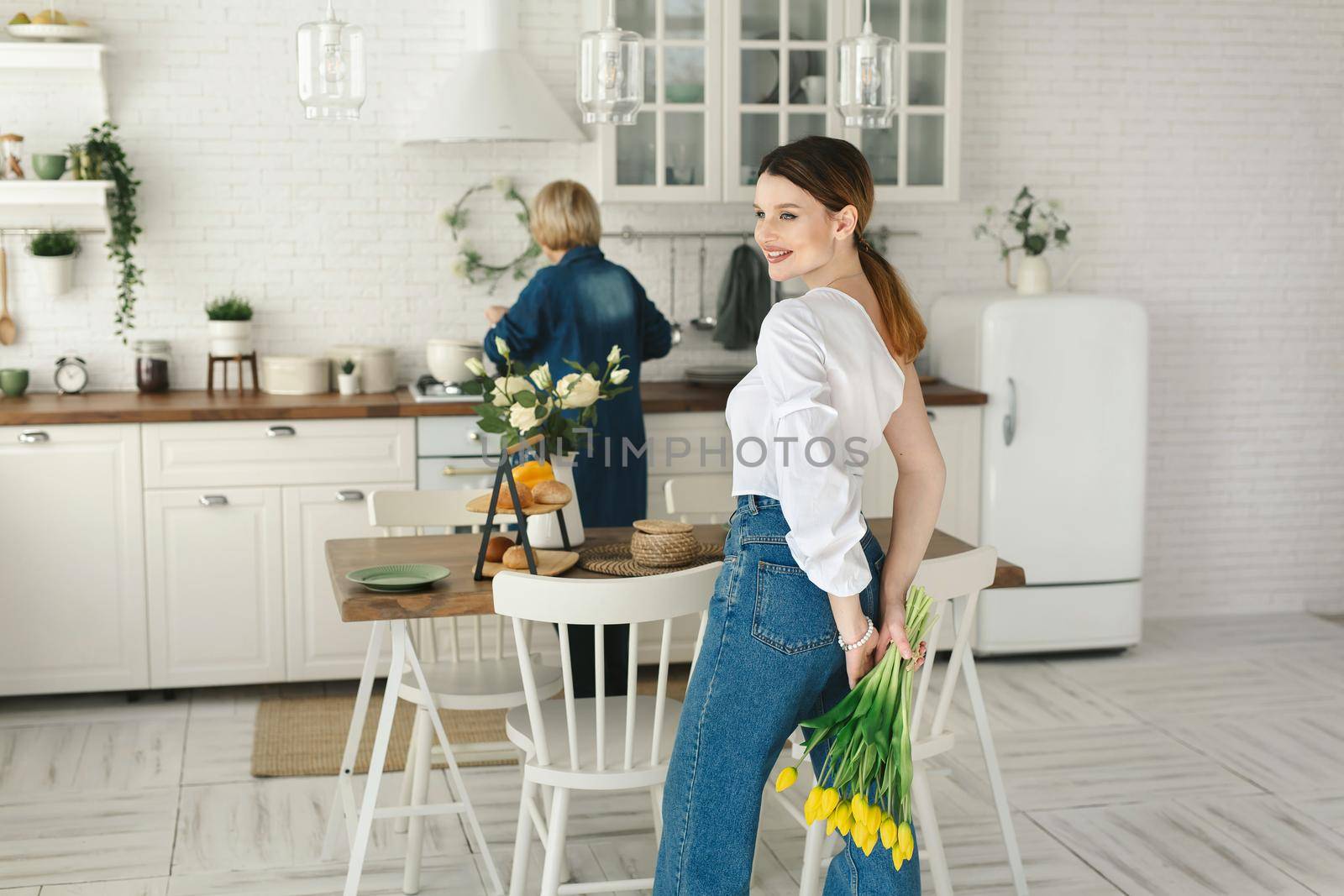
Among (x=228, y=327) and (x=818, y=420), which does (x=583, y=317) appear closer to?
(x=228, y=327)

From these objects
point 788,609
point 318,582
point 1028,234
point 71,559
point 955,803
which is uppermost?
point 1028,234

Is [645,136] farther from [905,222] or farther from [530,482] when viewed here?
[530,482]

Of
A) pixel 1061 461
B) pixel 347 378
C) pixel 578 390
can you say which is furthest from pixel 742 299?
pixel 578 390

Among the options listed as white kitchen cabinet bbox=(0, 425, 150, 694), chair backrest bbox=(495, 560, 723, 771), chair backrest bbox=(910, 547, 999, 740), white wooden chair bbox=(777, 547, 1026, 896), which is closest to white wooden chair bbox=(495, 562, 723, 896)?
chair backrest bbox=(495, 560, 723, 771)

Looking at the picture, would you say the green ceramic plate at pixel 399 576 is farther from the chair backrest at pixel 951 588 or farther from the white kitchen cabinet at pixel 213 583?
the white kitchen cabinet at pixel 213 583

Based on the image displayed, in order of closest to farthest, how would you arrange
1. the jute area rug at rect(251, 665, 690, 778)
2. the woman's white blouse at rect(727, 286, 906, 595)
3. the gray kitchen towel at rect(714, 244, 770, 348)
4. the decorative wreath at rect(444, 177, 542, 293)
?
the woman's white blouse at rect(727, 286, 906, 595) → the jute area rug at rect(251, 665, 690, 778) → the decorative wreath at rect(444, 177, 542, 293) → the gray kitchen towel at rect(714, 244, 770, 348)

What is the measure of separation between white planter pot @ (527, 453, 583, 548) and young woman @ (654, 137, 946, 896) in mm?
1039

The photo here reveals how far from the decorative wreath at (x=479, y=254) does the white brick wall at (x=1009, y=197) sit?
55 millimetres

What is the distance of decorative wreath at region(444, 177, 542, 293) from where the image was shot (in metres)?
5.21

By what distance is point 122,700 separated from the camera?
184 inches

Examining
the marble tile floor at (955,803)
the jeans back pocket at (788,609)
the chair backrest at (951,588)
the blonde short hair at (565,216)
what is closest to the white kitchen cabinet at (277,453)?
the marble tile floor at (955,803)

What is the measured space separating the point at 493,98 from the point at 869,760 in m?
3.38

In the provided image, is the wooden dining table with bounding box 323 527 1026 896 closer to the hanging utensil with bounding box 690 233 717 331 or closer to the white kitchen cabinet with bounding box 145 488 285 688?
the white kitchen cabinet with bounding box 145 488 285 688

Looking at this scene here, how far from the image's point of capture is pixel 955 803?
3.81 meters
